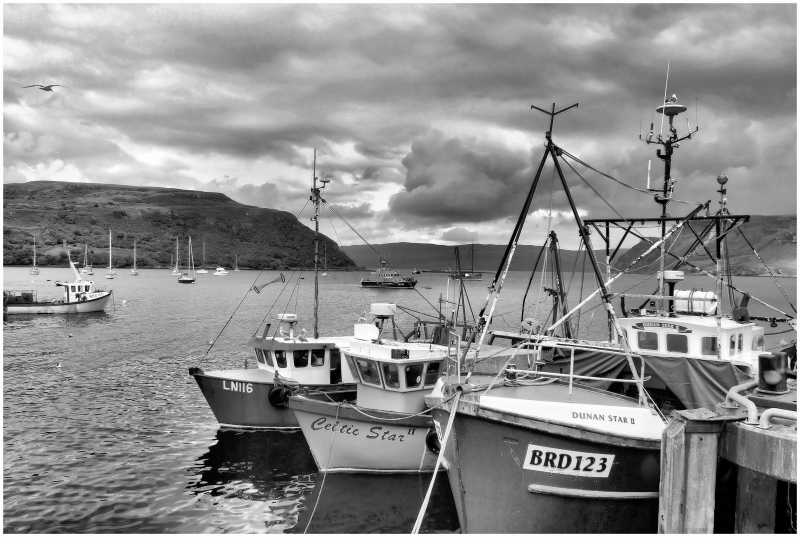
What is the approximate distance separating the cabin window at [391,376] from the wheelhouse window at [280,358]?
221 inches

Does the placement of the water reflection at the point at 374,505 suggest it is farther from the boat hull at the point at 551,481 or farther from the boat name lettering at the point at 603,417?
the boat name lettering at the point at 603,417

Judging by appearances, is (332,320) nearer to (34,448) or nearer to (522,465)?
(34,448)

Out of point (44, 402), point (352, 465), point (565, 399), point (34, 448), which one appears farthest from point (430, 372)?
point (44, 402)

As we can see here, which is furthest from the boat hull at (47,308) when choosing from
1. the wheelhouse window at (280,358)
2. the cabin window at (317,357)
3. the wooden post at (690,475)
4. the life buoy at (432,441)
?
the wooden post at (690,475)

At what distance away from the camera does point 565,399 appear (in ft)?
43.9

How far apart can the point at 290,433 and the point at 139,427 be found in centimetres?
660

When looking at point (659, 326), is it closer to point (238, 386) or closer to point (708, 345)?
point (708, 345)

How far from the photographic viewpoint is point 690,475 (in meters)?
9.82

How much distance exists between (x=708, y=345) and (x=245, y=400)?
1605 centimetres

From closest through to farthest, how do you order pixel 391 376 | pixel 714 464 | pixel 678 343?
pixel 714 464
pixel 678 343
pixel 391 376

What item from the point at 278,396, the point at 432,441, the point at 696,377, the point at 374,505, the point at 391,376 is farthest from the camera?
the point at 278,396

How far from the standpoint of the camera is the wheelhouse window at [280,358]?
22.2 meters

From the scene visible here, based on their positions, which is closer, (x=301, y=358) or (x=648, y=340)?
(x=648, y=340)

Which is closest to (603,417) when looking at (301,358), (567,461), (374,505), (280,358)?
(567,461)
